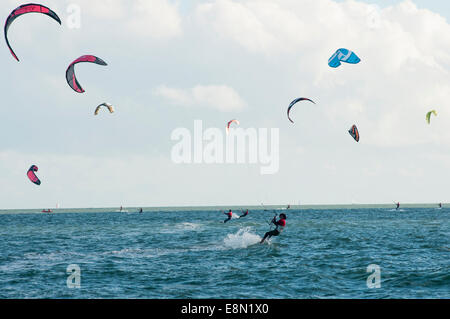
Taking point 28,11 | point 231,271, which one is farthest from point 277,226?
point 28,11

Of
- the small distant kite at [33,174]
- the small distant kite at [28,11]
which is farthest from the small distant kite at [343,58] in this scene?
the small distant kite at [33,174]

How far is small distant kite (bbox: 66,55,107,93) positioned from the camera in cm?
2875

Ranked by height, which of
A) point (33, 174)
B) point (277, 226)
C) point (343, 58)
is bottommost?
point (277, 226)

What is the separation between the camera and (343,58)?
3172 cm

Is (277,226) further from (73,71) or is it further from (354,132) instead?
(354,132)

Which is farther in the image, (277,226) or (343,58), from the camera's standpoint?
(343,58)

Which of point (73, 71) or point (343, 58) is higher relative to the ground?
point (343, 58)

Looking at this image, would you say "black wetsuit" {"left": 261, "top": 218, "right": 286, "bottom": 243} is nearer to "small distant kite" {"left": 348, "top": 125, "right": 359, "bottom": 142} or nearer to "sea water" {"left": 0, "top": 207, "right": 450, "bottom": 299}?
"sea water" {"left": 0, "top": 207, "right": 450, "bottom": 299}

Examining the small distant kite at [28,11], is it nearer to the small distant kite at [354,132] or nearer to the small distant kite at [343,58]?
the small distant kite at [343,58]

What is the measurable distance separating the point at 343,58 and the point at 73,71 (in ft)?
57.9

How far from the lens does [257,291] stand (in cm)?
1606
